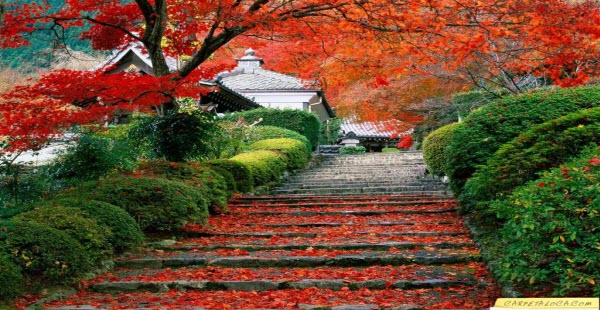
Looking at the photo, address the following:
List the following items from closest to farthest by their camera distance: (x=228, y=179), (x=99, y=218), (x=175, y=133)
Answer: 1. (x=99, y=218)
2. (x=175, y=133)
3. (x=228, y=179)

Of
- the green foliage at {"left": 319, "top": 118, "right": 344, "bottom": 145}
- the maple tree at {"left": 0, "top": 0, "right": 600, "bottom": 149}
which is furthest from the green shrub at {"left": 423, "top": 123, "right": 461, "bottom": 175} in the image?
the green foliage at {"left": 319, "top": 118, "right": 344, "bottom": 145}

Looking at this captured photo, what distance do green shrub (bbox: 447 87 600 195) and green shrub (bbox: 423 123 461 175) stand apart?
3622 mm

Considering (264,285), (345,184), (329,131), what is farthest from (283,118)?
(264,285)

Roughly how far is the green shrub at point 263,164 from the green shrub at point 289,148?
2.76 ft

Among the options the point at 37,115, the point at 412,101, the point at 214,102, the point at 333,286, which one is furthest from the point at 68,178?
the point at 412,101

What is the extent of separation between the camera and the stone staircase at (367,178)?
15.0 metres

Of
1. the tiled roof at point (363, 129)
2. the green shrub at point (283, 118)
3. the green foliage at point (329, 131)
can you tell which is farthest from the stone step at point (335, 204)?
the tiled roof at point (363, 129)

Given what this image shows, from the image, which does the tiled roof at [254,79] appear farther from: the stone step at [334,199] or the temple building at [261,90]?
the stone step at [334,199]

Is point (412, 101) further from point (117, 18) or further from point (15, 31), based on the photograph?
point (15, 31)

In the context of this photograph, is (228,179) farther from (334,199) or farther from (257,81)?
(257,81)

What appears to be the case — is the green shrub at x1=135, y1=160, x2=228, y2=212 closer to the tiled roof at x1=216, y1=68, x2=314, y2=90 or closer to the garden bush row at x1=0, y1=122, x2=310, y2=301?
the garden bush row at x1=0, y1=122, x2=310, y2=301

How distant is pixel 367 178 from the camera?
57.3 ft

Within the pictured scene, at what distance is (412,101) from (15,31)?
17.6m

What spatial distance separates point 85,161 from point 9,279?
169 inches
